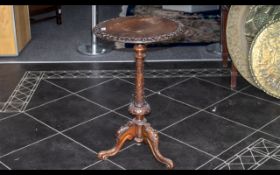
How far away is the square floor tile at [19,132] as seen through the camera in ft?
9.49

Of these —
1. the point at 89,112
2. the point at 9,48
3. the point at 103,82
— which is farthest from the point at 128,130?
the point at 9,48

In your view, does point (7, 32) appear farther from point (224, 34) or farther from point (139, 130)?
point (139, 130)

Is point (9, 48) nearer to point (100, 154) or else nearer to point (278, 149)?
point (100, 154)

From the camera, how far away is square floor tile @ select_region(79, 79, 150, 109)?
3479mm

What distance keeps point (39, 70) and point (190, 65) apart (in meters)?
1.37

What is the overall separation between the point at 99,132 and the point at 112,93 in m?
0.65

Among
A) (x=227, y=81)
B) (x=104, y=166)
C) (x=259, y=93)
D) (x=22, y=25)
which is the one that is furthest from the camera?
(x=22, y=25)

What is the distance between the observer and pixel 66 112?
3.32 m

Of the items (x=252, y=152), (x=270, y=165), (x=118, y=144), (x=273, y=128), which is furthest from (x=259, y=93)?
(x=118, y=144)

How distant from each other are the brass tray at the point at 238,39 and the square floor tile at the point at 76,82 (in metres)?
1.12

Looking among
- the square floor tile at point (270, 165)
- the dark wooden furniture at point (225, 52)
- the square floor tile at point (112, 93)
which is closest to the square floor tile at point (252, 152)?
the square floor tile at point (270, 165)

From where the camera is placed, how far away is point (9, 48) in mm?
4434

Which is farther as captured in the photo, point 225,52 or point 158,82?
point 225,52
